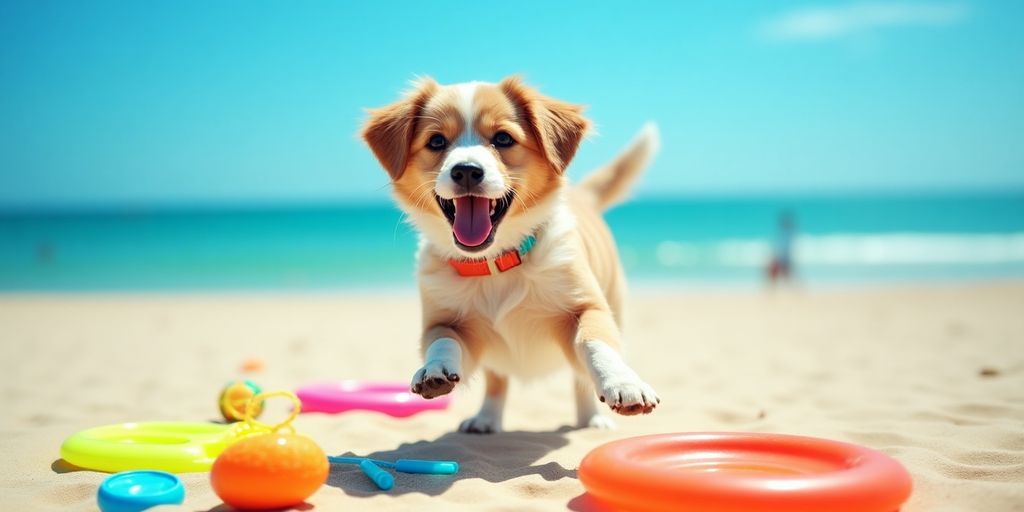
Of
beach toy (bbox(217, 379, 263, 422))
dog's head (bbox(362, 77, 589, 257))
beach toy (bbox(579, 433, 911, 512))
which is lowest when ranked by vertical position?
beach toy (bbox(579, 433, 911, 512))

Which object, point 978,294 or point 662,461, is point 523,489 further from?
point 978,294

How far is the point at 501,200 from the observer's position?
3.93 m

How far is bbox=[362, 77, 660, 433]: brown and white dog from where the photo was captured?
3.84 metres

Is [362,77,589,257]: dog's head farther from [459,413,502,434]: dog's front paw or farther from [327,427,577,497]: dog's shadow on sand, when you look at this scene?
[459,413,502,434]: dog's front paw

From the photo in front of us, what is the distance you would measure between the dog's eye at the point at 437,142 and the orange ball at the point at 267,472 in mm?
1575

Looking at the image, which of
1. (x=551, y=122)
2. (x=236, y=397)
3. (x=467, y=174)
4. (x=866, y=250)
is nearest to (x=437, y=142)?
(x=467, y=174)

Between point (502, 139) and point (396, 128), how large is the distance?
0.56 m

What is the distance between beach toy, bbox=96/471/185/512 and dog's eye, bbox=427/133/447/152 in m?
1.81

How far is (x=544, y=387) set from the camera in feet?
21.3

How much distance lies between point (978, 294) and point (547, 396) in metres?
10.7

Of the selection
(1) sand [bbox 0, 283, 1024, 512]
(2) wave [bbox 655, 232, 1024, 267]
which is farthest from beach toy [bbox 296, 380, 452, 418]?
(2) wave [bbox 655, 232, 1024, 267]

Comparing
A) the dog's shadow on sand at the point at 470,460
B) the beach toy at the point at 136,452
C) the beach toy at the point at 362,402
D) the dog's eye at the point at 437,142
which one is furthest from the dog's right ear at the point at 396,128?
the beach toy at the point at 362,402

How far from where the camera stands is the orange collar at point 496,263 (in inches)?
159

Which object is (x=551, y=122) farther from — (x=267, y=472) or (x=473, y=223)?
(x=267, y=472)
